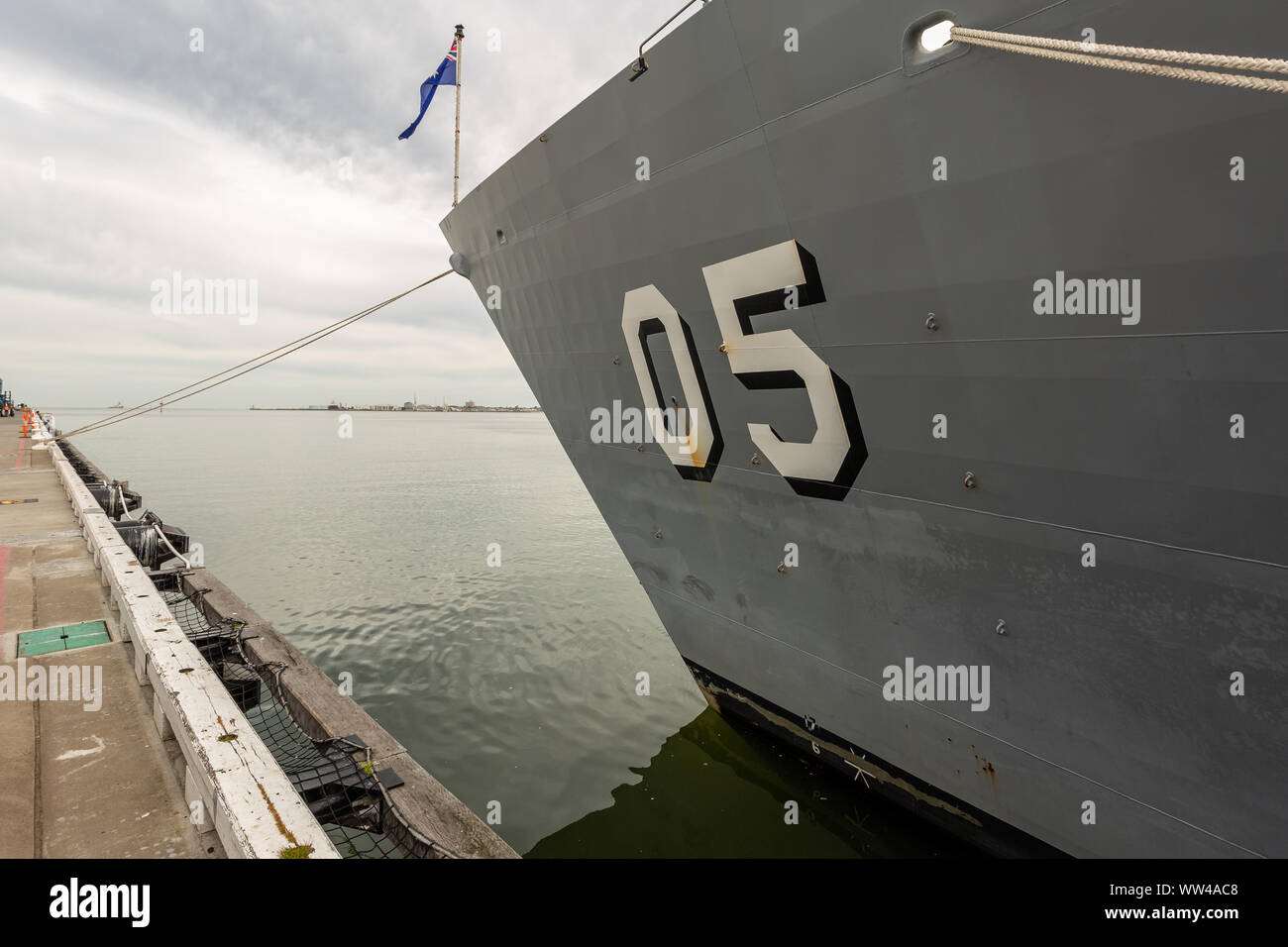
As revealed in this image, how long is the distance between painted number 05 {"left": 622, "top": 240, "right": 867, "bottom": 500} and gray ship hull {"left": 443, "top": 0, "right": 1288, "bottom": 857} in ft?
0.08

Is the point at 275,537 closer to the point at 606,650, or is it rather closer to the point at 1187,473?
the point at 606,650

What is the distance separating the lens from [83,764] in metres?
3.41

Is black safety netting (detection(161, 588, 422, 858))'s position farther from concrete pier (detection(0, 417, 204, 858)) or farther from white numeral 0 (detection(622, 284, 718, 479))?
white numeral 0 (detection(622, 284, 718, 479))

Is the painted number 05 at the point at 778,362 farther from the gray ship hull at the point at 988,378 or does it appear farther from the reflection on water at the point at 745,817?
the reflection on water at the point at 745,817

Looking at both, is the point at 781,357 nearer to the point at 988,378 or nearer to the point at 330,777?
the point at 988,378

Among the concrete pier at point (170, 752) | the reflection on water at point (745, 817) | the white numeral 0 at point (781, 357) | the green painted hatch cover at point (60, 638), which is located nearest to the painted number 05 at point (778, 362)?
the white numeral 0 at point (781, 357)

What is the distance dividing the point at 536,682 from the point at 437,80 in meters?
7.04

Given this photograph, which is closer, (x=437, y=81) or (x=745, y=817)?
(x=745, y=817)

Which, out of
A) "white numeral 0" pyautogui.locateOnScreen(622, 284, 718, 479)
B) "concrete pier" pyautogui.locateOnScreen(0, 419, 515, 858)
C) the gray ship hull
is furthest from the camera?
"white numeral 0" pyautogui.locateOnScreen(622, 284, 718, 479)

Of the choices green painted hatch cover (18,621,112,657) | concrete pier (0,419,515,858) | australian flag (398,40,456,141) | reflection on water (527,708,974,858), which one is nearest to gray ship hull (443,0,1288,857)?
reflection on water (527,708,974,858)

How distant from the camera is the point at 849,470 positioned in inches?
148

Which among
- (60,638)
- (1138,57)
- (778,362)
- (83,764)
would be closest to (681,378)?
(778,362)

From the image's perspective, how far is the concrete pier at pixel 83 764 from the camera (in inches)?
112

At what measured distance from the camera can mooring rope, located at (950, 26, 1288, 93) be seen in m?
1.81
